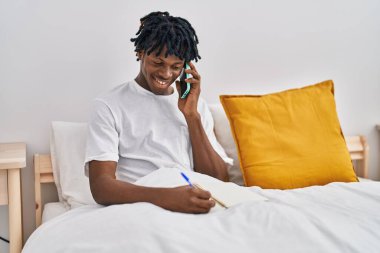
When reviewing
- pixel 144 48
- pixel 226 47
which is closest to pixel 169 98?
pixel 144 48

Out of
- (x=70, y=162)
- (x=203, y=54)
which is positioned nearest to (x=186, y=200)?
(x=70, y=162)

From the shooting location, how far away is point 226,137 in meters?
1.80

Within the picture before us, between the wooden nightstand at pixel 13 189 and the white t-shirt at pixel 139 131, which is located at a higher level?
the white t-shirt at pixel 139 131

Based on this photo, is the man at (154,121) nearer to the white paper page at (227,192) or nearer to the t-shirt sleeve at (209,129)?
the t-shirt sleeve at (209,129)

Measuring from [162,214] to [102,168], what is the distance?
1.11 ft

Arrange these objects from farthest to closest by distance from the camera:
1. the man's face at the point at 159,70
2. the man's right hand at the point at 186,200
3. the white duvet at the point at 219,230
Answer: the man's face at the point at 159,70
the man's right hand at the point at 186,200
the white duvet at the point at 219,230

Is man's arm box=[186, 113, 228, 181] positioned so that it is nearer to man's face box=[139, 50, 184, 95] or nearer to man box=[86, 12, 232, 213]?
man box=[86, 12, 232, 213]

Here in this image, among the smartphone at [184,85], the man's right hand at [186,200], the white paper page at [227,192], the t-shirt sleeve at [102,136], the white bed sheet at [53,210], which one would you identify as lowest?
the white bed sheet at [53,210]

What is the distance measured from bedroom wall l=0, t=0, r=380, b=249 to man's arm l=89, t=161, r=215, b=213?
0.57 metres

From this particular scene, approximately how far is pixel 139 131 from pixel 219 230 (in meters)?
0.57

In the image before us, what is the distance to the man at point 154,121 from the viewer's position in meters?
1.40

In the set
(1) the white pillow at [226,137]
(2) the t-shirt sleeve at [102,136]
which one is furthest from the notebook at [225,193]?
(1) the white pillow at [226,137]

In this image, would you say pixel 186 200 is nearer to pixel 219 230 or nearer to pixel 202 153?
pixel 219 230

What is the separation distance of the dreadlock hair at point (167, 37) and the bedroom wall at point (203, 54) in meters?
0.38
